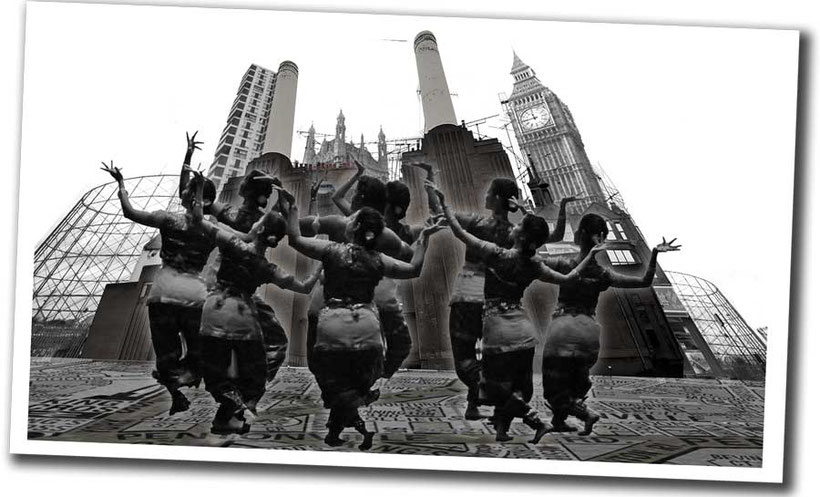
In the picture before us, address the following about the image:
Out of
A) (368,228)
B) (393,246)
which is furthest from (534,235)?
(368,228)

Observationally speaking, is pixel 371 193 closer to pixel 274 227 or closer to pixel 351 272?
pixel 351 272

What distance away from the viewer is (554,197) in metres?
3.94

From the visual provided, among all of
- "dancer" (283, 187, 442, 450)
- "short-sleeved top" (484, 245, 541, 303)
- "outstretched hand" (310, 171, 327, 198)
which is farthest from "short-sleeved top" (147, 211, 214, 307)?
"short-sleeved top" (484, 245, 541, 303)

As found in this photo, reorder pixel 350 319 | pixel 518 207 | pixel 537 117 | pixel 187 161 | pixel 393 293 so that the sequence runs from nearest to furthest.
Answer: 1. pixel 350 319
2. pixel 393 293
3. pixel 518 207
4. pixel 187 161
5. pixel 537 117

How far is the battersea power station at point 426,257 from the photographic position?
3.82 m

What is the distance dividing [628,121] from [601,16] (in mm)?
813

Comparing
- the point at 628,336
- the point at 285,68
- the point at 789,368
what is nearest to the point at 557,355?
the point at 628,336

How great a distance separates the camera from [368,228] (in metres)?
3.73

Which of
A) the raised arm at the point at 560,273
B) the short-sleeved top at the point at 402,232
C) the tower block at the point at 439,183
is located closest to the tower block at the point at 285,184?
the short-sleeved top at the point at 402,232

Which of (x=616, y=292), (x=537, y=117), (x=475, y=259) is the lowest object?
(x=616, y=292)

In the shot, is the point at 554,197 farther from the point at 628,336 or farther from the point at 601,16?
the point at 601,16

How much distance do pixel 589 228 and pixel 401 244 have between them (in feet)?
4.53

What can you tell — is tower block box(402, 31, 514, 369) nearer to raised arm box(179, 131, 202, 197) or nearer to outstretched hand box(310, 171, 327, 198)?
outstretched hand box(310, 171, 327, 198)

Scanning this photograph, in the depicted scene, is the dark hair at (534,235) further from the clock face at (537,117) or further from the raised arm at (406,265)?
the clock face at (537,117)
